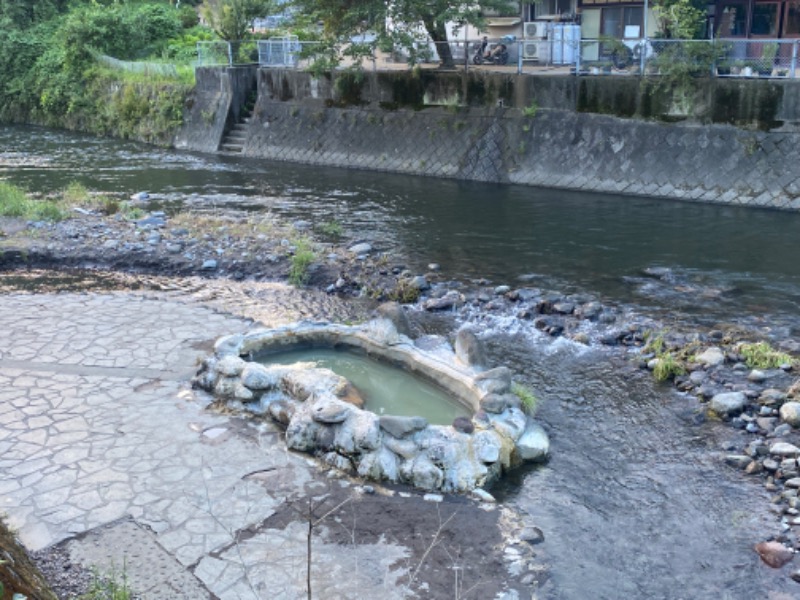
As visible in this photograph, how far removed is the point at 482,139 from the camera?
20.6 meters

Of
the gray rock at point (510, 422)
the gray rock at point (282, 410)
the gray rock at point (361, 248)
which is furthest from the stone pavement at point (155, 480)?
the gray rock at point (361, 248)

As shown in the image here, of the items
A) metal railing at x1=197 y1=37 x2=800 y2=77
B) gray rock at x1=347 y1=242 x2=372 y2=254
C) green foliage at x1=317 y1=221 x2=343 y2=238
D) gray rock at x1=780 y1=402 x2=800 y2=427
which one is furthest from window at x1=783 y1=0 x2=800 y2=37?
gray rock at x1=780 y1=402 x2=800 y2=427

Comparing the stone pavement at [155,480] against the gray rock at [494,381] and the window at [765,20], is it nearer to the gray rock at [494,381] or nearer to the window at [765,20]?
the gray rock at [494,381]

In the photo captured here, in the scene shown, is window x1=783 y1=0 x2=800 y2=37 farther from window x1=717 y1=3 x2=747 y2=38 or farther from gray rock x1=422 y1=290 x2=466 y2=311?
gray rock x1=422 y1=290 x2=466 y2=311

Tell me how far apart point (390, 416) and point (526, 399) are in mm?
1835

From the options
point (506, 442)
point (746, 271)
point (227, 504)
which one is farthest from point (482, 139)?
point (227, 504)

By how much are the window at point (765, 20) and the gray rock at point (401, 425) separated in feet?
64.0

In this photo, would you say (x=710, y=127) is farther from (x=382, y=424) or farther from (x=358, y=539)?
(x=358, y=539)

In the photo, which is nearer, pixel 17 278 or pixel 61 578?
pixel 61 578

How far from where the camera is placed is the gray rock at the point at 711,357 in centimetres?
948

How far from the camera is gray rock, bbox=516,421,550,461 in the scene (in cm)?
746

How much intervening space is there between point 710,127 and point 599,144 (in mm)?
2512

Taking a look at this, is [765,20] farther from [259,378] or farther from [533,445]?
[259,378]

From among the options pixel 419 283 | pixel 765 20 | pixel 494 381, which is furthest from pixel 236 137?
pixel 494 381
